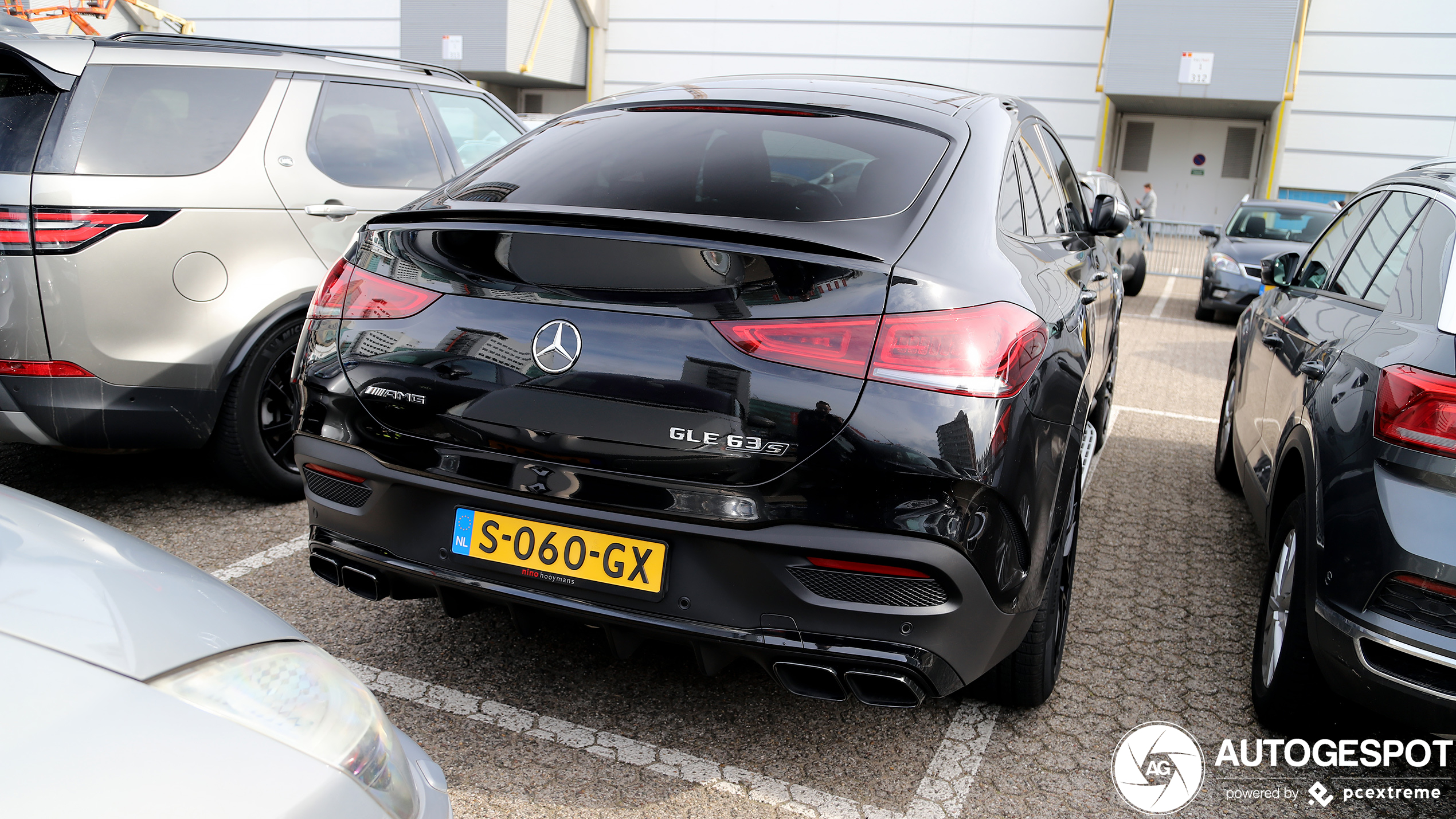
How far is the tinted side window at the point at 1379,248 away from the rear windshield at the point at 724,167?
1530 mm

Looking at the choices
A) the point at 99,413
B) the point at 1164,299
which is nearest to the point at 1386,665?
the point at 99,413

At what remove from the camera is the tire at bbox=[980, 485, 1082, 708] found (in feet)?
8.57

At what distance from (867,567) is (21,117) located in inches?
133

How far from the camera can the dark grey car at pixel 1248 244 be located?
38.4 feet

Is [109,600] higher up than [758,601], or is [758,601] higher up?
[109,600]

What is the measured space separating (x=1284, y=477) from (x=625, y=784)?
2224 mm

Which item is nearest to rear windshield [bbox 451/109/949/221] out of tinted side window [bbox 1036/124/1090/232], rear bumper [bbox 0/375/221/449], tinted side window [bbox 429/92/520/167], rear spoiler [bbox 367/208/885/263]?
rear spoiler [bbox 367/208/885/263]

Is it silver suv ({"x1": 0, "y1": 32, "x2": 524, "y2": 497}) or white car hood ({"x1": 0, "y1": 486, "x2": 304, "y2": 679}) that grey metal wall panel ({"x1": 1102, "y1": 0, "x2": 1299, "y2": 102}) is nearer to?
silver suv ({"x1": 0, "y1": 32, "x2": 524, "y2": 497})

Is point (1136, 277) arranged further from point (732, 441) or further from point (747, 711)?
point (732, 441)

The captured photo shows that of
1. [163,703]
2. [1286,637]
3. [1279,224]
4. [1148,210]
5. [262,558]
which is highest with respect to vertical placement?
[1148,210]

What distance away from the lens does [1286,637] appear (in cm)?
266

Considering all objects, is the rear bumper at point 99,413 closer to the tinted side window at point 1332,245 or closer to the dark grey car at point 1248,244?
the tinted side window at point 1332,245

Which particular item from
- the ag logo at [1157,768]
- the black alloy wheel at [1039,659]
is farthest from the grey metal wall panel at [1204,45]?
the ag logo at [1157,768]

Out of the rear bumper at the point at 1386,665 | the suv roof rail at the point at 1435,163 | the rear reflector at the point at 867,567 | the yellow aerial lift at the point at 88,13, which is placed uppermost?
the yellow aerial lift at the point at 88,13
